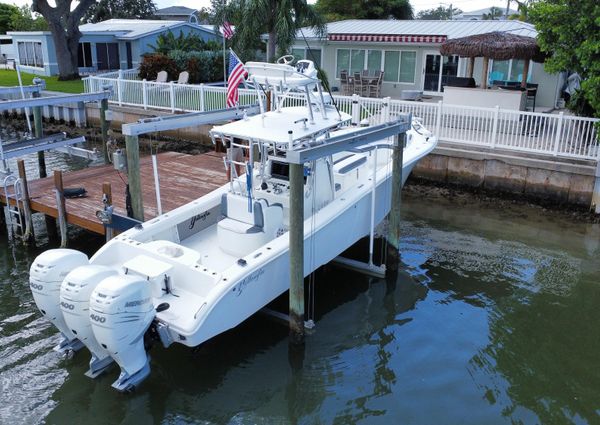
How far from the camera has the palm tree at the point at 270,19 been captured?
Result: 17.7 metres

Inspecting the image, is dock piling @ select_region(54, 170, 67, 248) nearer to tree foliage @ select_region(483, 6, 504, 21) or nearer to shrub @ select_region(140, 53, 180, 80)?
shrub @ select_region(140, 53, 180, 80)

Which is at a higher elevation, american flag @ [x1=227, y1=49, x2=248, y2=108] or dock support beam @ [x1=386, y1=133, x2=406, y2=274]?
american flag @ [x1=227, y1=49, x2=248, y2=108]

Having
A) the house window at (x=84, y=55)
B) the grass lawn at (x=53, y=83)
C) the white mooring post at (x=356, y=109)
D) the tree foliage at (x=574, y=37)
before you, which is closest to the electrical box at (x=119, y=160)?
the white mooring post at (x=356, y=109)

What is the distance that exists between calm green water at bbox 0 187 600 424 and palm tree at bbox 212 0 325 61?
11425 millimetres

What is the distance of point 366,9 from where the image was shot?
117ft

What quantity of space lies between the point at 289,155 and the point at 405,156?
14.2ft

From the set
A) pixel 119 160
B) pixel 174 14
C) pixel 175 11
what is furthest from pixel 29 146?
pixel 175 11

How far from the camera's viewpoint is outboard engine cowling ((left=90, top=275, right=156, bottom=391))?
203 inches

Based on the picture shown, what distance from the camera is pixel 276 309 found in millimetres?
7938

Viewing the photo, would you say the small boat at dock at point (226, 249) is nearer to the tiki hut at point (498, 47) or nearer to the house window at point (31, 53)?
the tiki hut at point (498, 47)

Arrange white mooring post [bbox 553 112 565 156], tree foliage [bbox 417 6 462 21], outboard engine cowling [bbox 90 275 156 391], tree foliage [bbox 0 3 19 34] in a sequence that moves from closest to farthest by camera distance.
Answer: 1. outboard engine cowling [bbox 90 275 156 391]
2. white mooring post [bbox 553 112 565 156]
3. tree foliage [bbox 0 3 19 34]
4. tree foliage [bbox 417 6 462 21]

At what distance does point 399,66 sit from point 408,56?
504 millimetres

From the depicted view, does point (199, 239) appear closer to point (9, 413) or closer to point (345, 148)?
point (345, 148)

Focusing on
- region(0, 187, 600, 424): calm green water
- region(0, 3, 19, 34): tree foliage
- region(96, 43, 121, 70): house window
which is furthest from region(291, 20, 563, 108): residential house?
region(0, 3, 19, 34): tree foliage
